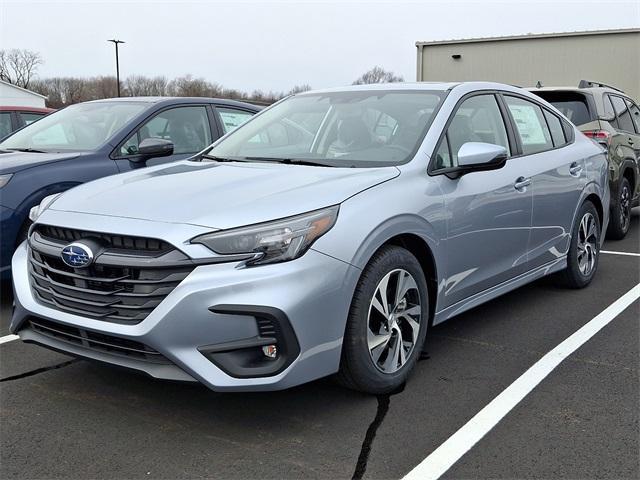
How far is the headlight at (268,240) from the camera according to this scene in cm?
268

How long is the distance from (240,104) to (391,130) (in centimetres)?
342

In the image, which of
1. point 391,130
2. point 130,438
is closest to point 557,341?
point 391,130

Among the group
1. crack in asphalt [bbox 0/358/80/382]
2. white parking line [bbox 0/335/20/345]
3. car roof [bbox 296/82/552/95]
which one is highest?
car roof [bbox 296/82/552/95]

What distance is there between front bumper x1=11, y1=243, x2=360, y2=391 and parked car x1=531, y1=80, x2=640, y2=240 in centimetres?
545

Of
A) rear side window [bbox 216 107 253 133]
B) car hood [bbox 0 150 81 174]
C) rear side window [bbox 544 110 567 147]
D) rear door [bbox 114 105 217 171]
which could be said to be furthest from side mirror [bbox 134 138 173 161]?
rear side window [bbox 544 110 567 147]

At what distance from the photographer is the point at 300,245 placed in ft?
8.99

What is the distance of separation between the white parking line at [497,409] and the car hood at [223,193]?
1.17 meters

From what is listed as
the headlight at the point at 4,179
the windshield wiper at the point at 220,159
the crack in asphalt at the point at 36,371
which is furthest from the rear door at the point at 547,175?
the headlight at the point at 4,179

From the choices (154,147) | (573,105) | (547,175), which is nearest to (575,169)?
(547,175)

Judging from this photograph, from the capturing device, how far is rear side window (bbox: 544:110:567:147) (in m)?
4.97

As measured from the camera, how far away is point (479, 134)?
13.6ft

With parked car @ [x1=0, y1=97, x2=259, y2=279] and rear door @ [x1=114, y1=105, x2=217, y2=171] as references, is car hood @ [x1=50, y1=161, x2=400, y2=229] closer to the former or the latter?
parked car @ [x1=0, y1=97, x2=259, y2=279]

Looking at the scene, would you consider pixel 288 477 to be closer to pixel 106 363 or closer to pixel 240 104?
pixel 106 363

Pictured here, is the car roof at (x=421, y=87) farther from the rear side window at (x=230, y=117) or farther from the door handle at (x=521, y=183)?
the rear side window at (x=230, y=117)
